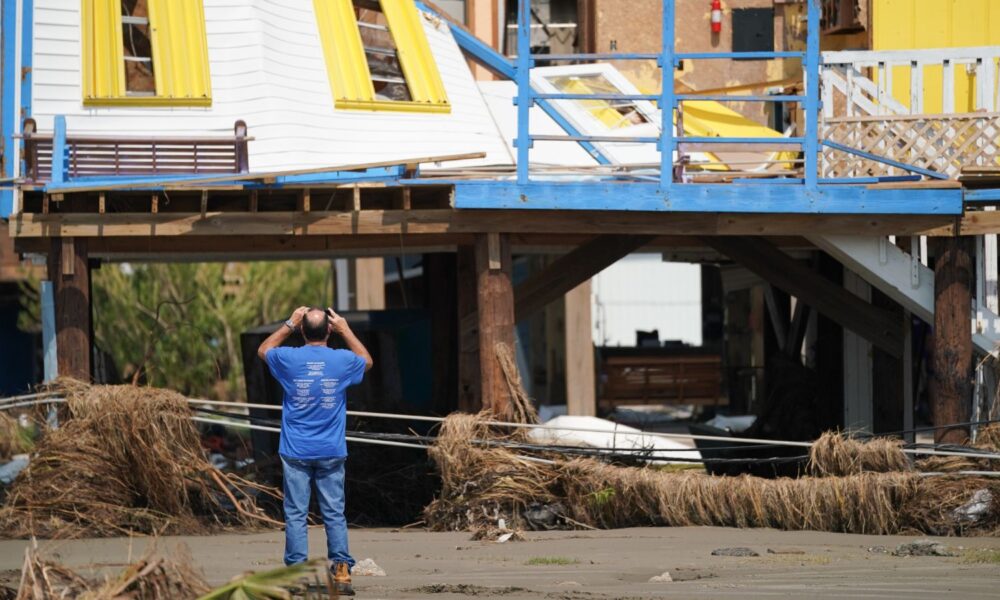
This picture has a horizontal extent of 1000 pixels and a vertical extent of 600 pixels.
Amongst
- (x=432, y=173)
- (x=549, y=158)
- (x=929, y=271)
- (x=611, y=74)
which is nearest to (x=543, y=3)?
(x=611, y=74)

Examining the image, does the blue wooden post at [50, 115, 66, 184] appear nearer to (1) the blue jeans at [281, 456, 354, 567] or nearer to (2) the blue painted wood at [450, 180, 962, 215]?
(2) the blue painted wood at [450, 180, 962, 215]

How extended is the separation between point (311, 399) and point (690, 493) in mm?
3898

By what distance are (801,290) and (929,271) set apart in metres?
1.62

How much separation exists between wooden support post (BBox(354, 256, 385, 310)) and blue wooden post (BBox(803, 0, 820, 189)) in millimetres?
11028

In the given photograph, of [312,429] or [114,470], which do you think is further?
[114,470]

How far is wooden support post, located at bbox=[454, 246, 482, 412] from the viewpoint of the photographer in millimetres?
14297

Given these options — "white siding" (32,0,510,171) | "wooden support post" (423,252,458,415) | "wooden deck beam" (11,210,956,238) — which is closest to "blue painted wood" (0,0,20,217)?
"white siding" (32,0,510,171)

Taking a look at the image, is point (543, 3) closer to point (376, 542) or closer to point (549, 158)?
point (549, 158)

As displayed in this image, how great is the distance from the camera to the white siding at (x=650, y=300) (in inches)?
1249

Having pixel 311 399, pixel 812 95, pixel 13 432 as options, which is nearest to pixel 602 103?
pixel 812 95

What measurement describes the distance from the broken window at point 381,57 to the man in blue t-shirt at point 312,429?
6.21m

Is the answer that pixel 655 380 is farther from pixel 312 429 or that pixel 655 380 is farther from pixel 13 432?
pixel 312 429

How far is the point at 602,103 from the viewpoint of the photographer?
16.5 metres

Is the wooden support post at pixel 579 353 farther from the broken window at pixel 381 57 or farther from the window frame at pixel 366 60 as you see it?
the broken window at pixel 381 57
